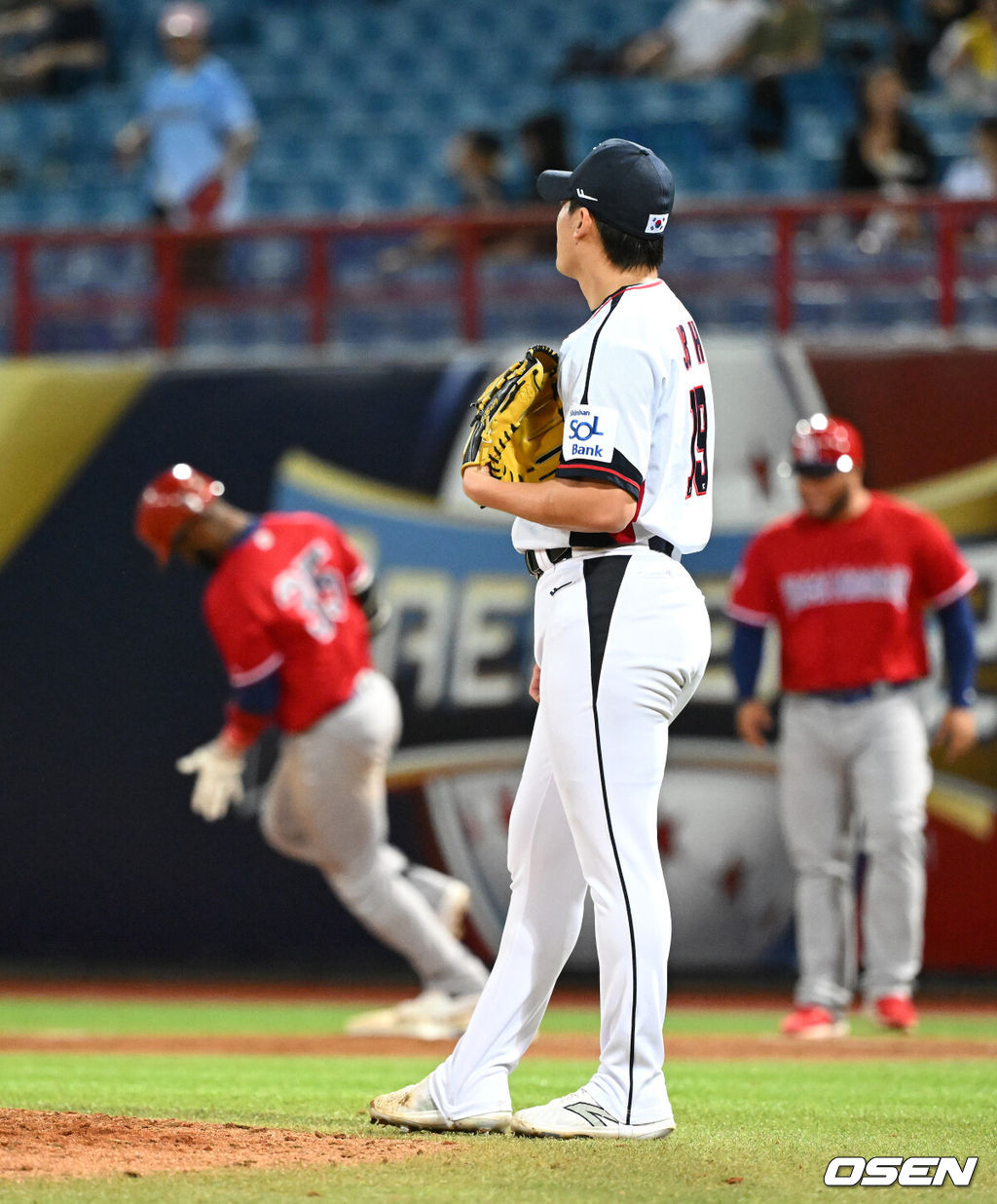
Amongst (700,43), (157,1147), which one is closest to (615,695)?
(157,1147)

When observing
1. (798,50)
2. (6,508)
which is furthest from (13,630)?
(798,50)

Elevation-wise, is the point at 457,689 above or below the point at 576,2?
below

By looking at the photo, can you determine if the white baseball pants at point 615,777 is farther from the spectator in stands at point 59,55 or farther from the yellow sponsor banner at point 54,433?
the spectator in stands at point 59,55

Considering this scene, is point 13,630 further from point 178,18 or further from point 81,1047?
point 178,18

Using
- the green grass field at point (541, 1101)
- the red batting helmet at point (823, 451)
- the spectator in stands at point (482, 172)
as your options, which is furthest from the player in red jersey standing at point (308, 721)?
the spectator in stands at point (482, 172)

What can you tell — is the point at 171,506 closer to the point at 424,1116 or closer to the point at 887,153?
the point at 424,1116

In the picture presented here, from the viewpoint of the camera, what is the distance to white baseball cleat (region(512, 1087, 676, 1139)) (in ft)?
12.7

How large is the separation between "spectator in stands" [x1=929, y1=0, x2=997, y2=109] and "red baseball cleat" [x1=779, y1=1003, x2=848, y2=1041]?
22.8 ft

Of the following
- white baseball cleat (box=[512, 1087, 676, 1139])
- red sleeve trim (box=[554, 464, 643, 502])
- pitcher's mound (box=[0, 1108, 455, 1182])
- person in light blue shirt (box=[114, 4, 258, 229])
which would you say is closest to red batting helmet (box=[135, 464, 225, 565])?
pitcher's mound (box=[0, 1108, 455, 1182])

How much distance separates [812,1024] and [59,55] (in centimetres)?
1051

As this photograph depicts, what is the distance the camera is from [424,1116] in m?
4.07

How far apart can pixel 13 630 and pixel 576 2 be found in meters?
7.40

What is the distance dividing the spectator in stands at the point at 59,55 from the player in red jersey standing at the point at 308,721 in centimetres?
832

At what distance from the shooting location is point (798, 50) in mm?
12664
